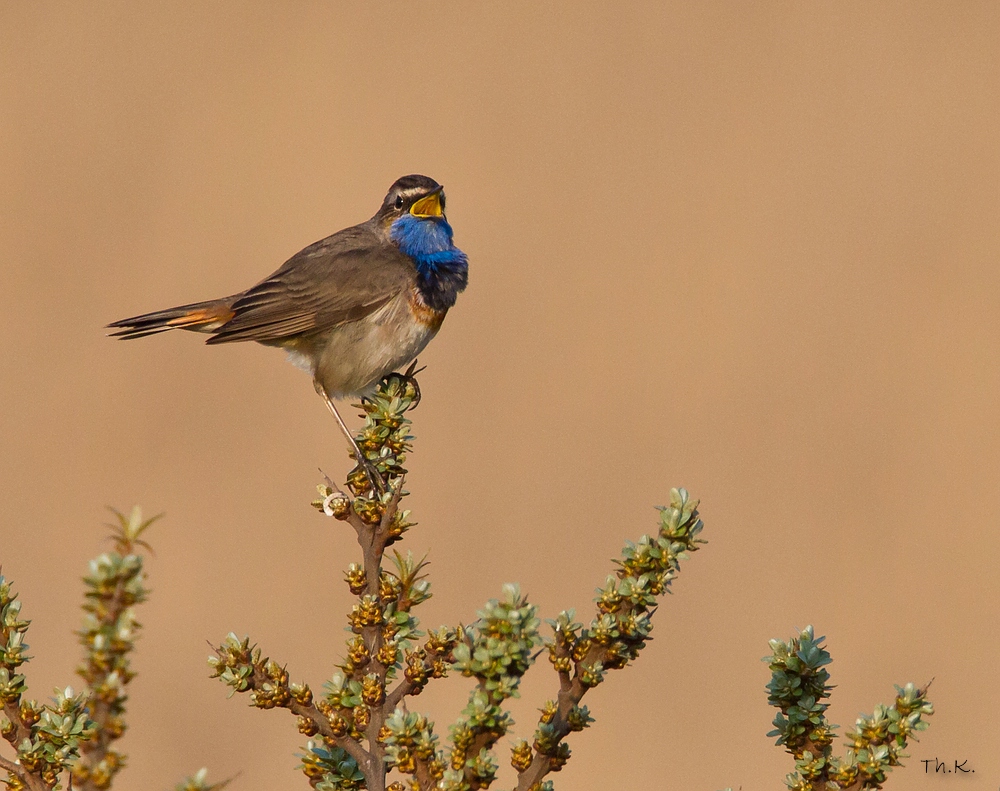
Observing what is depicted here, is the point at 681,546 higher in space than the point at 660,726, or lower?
lower

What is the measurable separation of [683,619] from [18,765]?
818cm

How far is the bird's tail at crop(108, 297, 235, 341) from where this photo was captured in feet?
22.0

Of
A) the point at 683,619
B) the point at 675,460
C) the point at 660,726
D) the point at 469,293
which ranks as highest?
the point at 469,293

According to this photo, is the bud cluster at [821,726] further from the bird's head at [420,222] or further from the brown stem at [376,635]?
the bird's head at [420,222]

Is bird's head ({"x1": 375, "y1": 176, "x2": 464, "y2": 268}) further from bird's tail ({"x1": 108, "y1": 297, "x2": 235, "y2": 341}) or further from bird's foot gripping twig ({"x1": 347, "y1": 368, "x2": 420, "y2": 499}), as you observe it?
bird's foot gripping twig ({"x1": 347, "y1": 368, "x2": 420, "y2": 499})

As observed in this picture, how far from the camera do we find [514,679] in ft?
9.07

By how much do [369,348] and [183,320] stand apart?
110 cm

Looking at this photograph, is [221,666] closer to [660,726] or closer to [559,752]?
[559,752]

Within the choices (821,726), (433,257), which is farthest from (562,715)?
(433,257)

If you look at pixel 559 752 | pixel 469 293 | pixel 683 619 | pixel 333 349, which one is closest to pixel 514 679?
pixel 559 752

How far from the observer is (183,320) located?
6.87 meters

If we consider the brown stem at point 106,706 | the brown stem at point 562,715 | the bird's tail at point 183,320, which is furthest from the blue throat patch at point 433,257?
the brown stem at point 106,706

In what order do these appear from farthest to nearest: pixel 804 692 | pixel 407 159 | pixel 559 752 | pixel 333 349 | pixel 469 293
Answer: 1. pixel 407 159
2. pixel 469 293
3. pixel 333 349
4. pixel 804 692
5. pixel 559 752

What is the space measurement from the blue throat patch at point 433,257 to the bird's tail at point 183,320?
1.04m
